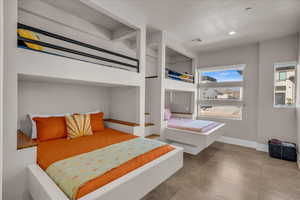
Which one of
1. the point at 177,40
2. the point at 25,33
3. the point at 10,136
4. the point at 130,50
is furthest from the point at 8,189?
the point at 177,40

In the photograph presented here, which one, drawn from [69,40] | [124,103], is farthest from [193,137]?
[69,40]

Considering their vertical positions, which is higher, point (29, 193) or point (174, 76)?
point (174, 76)

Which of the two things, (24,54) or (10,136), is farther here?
(24,54)

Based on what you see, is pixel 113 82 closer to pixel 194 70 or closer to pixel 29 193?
pixel 29 193

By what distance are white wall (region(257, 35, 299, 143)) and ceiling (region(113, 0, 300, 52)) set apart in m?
0.29

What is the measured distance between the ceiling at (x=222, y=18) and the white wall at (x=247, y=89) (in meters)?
0.40

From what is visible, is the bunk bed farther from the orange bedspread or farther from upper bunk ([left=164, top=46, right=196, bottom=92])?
upper bunk ([left=164, top=46, right=196, bottom=92])

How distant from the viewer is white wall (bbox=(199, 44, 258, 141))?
373 centimetres

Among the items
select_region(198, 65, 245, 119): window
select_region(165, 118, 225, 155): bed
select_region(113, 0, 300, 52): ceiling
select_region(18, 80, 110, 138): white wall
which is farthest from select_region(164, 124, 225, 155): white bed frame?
select_region(113, 0, 300, 52): ceiling

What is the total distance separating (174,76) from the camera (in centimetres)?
359

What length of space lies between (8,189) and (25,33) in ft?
5.11

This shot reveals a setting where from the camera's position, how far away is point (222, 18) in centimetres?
256

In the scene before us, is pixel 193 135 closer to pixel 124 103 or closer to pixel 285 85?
pixel 124 103

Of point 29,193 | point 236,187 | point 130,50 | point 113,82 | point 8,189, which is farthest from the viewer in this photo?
point 130,50
